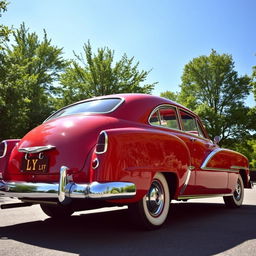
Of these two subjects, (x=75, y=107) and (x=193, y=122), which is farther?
(x=193, y=122)

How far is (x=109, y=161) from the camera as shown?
3.70 metres

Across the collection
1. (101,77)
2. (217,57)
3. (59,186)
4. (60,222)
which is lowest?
(60,222)

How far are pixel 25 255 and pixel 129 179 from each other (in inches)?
50.6

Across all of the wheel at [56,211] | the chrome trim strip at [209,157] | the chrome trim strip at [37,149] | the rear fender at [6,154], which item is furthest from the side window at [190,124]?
the rear fender at [6,154]

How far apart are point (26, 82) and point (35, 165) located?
56.7 ft

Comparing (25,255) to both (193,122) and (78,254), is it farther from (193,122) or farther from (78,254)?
(193,122)

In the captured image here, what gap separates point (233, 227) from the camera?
15.1 feet

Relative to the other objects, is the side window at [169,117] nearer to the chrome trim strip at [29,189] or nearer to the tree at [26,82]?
the chrome trim strip at [29,189]

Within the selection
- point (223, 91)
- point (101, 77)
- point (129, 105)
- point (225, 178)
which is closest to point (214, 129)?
point (223, 91)

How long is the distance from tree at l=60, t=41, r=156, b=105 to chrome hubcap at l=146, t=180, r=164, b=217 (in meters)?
17.8

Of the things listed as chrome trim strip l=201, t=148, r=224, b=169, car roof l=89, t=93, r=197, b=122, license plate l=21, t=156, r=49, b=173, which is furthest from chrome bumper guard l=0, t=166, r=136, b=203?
chrome trim strip l=201, t=148, r=224, b=169

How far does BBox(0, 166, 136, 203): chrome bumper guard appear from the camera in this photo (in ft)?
11.7

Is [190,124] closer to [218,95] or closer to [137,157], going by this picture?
[137,157]

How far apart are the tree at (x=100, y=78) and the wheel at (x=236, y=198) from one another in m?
15.4
